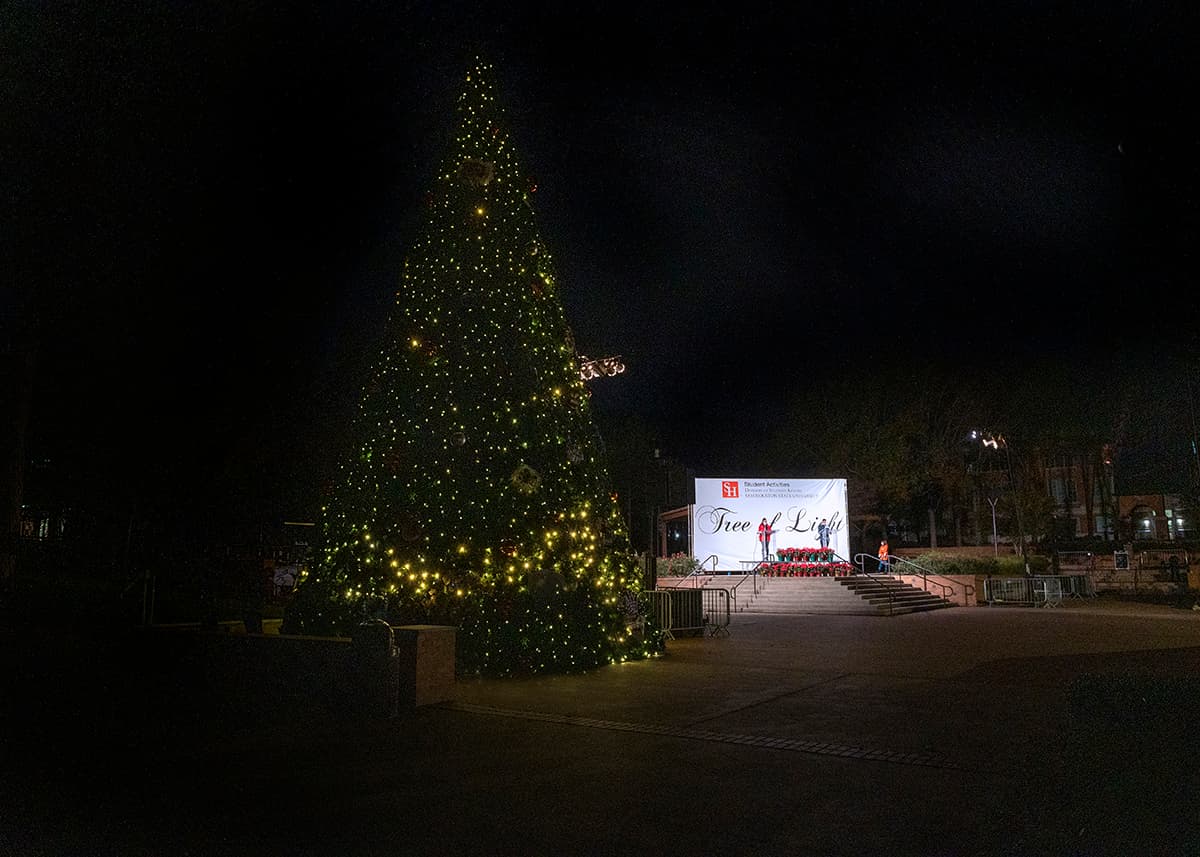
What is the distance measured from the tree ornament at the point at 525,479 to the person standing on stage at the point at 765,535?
2080 cm

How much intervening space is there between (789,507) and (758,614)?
27.1ft

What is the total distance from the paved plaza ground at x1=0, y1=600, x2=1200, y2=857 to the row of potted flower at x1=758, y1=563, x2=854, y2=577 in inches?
689

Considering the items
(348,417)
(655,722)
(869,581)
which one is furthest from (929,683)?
(869,581)

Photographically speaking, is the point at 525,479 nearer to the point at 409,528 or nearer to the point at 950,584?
the point at 409,528

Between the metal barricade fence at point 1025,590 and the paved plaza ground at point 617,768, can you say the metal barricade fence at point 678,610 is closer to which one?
the paved plaza ground at point 617,768

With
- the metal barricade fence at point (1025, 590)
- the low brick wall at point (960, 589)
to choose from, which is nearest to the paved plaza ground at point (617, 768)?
the metal barricade fence at point (1025, 590)

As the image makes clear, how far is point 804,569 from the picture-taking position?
2838 cm

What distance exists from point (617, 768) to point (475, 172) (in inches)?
327

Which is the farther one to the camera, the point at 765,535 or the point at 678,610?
the point at 765,535

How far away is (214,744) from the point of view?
6.93m

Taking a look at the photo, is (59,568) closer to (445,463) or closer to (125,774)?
(445,463)

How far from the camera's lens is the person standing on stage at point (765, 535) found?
30.5 m

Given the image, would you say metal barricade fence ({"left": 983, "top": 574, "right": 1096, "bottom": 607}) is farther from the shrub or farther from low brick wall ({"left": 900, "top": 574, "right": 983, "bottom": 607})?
the shrub

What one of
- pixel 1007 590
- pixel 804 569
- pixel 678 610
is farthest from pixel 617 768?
pixel 1007 590
